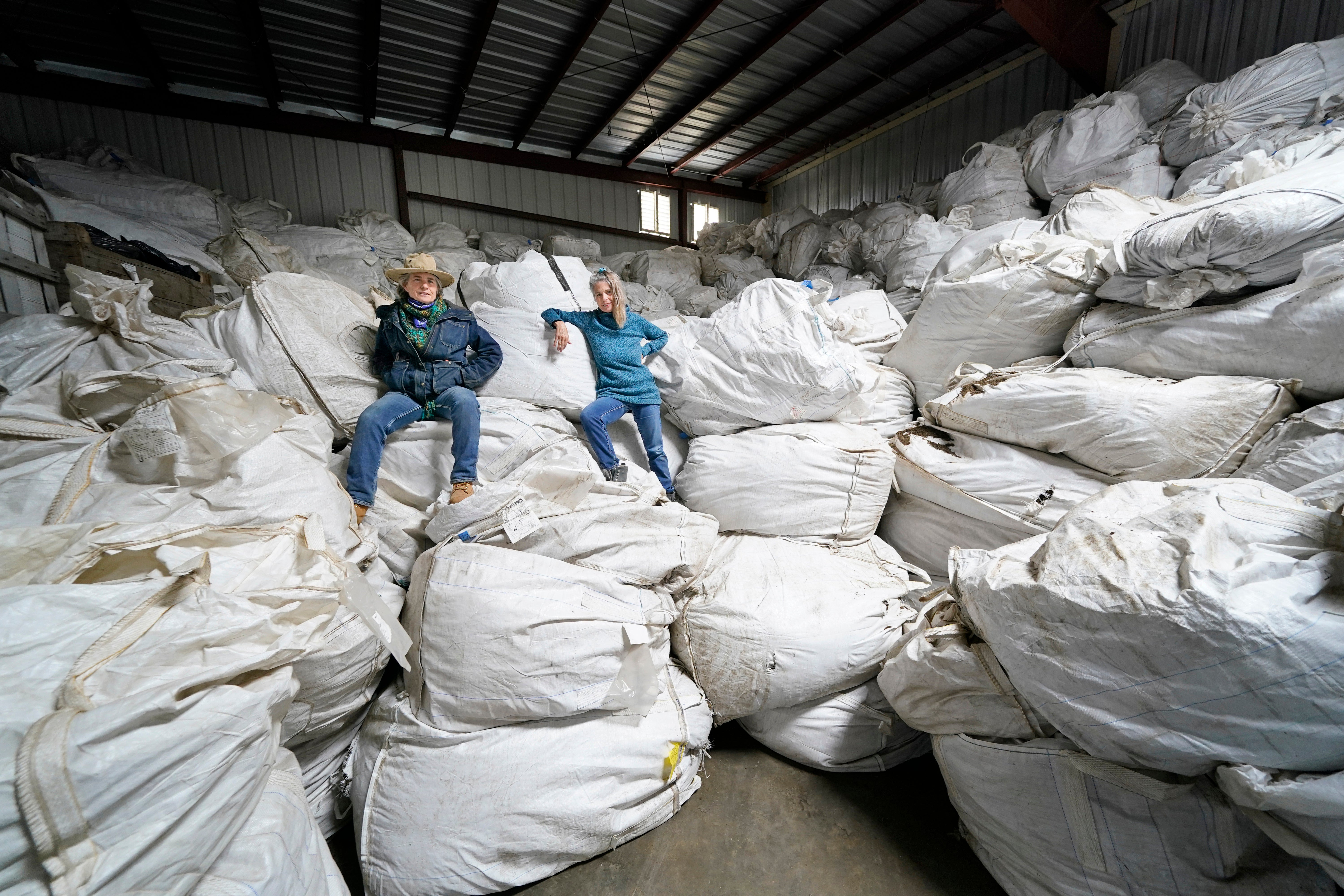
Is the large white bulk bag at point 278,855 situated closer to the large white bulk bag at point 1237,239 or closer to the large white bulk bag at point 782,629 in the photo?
the large white bulk bag at point 782,629

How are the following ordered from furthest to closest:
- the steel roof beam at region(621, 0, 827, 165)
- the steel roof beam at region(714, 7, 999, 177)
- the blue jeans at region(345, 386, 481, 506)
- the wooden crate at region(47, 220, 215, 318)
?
the steel roof beam at region(714, 7, 999, 177), the steel roof beam at region(621, 0, 827, 165), the wooden crate at region(47, 220, 215, 318), the blue jeans at region(345, 386, 481, 506)

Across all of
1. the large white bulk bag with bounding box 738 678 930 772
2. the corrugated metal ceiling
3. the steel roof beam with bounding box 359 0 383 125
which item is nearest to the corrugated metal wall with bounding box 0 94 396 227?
the corrugated metal ceiling

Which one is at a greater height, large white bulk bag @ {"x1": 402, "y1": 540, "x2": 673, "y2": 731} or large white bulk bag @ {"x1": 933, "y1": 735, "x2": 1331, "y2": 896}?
large white bulk bag @ {"x1": 402, "y1": 540, "x2": 673, "y2": 731}

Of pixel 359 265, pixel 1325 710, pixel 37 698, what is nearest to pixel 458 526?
pixel 37 698

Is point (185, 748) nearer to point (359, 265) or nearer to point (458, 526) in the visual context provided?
point (458, 526)

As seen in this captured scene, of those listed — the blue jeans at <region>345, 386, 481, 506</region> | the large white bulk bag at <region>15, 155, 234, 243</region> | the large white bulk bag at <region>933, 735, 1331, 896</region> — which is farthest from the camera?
the large white bulk bag at <region>15, 155, 234, 243</region>

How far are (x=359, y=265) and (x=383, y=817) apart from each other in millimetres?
3839

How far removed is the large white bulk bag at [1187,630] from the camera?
2.29ft

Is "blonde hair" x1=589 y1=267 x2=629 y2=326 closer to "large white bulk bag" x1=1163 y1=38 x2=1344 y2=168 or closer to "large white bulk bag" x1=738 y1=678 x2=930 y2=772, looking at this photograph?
"large white bulk bag" x1=738 y1=678 x2=930 y2=772

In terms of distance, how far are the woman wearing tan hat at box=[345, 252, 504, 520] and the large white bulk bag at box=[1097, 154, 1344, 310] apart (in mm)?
2036

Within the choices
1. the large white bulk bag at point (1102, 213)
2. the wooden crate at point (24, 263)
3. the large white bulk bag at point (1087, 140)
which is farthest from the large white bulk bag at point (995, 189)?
the wooden crate at point (24, 263)

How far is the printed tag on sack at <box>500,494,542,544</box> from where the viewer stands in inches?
51.7

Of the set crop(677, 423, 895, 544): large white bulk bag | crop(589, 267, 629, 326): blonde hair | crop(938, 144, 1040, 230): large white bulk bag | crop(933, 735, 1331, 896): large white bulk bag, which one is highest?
crop(938, 144, 1040, 230): large white bulk bag

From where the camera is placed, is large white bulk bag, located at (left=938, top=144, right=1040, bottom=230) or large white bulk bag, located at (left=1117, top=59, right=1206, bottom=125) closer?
large white bulk bag, located at (left=1117, top=59, right=1206, bottom=125)
